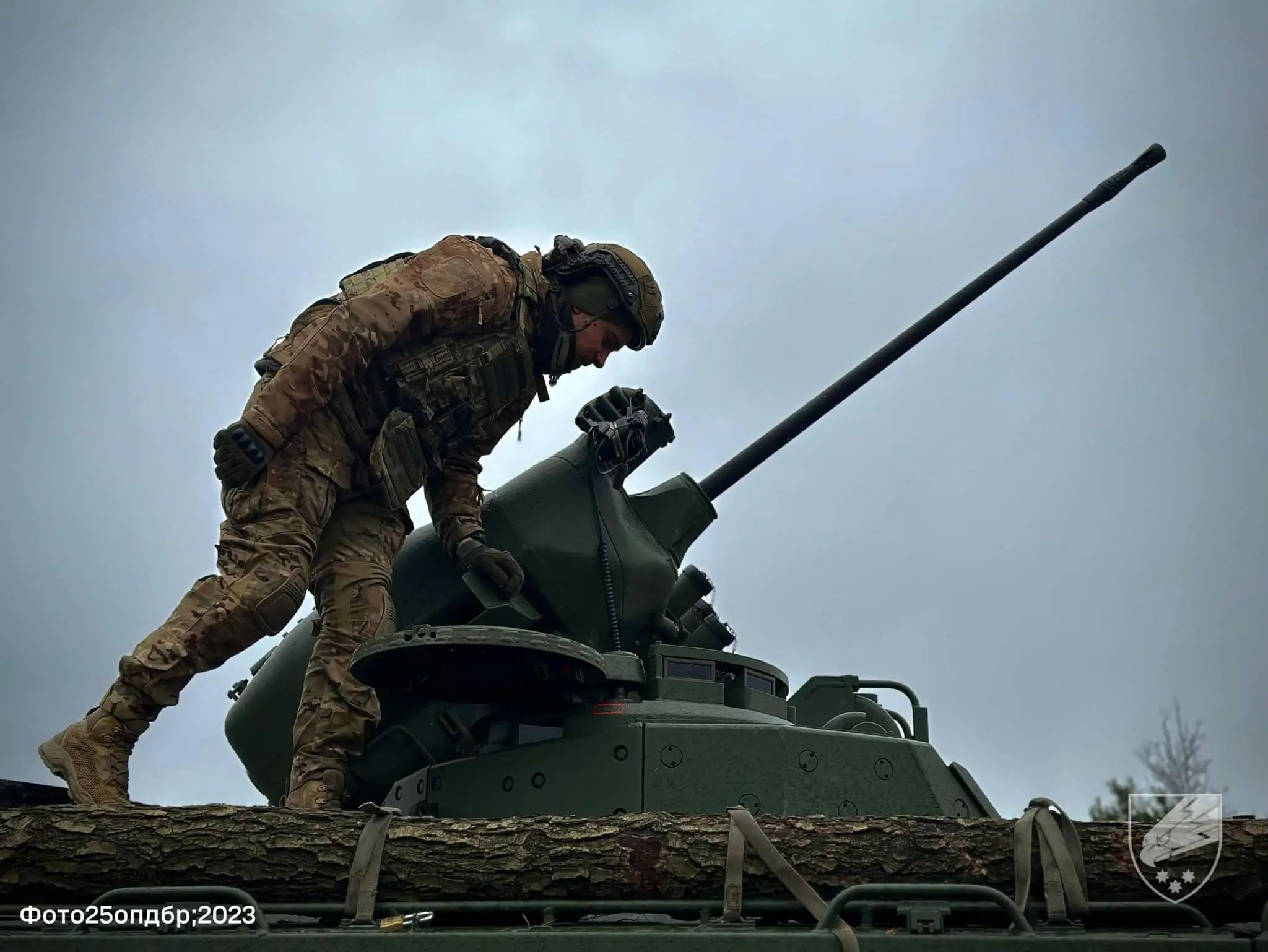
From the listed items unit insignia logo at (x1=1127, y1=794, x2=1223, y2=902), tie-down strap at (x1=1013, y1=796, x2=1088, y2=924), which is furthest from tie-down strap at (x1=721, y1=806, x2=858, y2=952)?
unit insignia logo at (x1=1127, y1=794, x2=1223, y2=902)

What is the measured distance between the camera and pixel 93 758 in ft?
17.9

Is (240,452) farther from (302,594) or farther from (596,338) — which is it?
(596,338)

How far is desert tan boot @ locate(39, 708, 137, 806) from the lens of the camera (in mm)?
5391

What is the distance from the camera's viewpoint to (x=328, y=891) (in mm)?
4293

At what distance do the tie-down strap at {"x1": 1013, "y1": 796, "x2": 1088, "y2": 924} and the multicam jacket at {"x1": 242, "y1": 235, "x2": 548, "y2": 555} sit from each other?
11.1ft

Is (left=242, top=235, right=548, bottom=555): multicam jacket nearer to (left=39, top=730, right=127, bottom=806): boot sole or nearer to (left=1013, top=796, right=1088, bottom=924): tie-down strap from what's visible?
(left=39, top=730, right=127, bottom=806): boot sole

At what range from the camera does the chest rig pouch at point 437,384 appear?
6496mm

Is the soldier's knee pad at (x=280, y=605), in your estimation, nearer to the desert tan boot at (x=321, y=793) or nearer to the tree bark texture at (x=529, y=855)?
the desert tan boot at (x=321, y=793)

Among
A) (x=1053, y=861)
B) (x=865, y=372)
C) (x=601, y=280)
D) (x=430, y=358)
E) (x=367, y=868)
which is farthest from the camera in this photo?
(x=865, y=372)

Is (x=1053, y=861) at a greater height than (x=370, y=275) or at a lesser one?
lesser

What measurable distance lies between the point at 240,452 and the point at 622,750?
207cm

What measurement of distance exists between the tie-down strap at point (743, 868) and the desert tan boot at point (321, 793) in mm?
2420

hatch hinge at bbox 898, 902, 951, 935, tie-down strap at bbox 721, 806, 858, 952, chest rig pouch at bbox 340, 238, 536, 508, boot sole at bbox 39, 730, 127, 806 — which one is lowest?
hatch hinge at bbox 898, 902, 951, 935

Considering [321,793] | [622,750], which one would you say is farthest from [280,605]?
[622,750]
